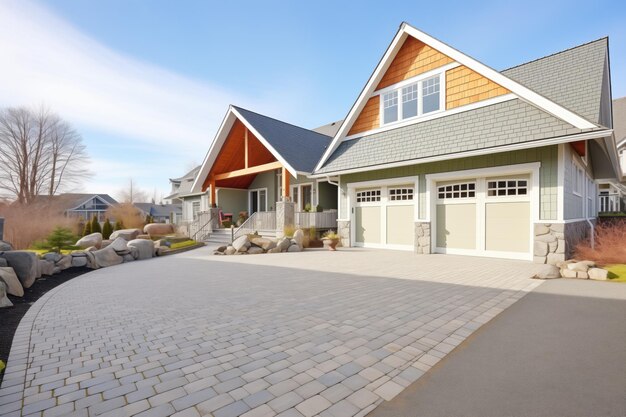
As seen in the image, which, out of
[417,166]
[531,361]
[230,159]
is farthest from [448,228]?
[230,159]

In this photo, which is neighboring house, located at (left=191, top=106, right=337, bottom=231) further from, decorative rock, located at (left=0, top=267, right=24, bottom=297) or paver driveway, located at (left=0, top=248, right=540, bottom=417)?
decorative rock, located at (left=0, top=267, right=24, bottom=297)

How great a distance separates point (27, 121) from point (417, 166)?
127ft

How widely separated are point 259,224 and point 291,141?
16.5 ft

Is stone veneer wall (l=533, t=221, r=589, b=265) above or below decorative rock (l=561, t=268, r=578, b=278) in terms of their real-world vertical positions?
above

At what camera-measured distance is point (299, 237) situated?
13.1m

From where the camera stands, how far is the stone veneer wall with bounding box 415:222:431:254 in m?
10.6

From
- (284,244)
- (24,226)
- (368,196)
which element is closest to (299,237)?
(284,244)

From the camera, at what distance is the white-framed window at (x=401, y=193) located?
11762mm

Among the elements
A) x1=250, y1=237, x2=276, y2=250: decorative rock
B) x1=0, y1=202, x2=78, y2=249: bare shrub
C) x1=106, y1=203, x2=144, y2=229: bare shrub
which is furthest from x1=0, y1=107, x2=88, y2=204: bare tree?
x1=250, y1=237, x2=276, y2=250: decorative rock

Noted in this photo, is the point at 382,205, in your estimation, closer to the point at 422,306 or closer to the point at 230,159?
the point at 422,306

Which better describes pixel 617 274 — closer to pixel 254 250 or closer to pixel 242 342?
pixel 242 342

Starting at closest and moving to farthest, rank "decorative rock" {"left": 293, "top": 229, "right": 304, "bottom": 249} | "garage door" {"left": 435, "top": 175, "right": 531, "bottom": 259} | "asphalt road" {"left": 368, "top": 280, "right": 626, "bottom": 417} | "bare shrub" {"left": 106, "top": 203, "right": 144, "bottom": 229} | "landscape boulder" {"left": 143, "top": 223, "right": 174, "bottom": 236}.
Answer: "asphalt road" {"left": 368, "top": 280, "right": 626, "bottom": 417} → "garage door" {"left": 435, "top": 175, "right": 531, "bottom": 259} → "decorative rock" {"left": 293, "top": 229, "right": 304, "bottom": 249} → "landscape boulder" {"left": 143, "top": 223, "right": 174, "bottom": 236} → "bare shrub" {"left": 106, "top": 203, "right": 144, "bottom": 229}

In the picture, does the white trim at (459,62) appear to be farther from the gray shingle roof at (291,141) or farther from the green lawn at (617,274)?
the green lawn at (617,274)

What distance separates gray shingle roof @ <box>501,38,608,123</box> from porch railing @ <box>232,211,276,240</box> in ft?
37.8
